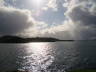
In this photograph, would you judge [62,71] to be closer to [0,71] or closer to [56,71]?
[56,71]

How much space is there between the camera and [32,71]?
5950 centimetres

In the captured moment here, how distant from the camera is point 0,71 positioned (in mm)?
58219

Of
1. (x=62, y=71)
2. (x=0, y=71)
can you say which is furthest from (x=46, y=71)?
(x=0, y=71)

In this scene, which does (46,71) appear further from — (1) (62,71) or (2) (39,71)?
(1) (62,71)

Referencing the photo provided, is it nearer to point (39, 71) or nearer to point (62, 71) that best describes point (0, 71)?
point (39, 71)

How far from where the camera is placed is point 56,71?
188 feet

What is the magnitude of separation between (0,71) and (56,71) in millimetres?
23979

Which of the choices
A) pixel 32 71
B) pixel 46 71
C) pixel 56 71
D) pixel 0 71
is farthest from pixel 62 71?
pixel 0 71

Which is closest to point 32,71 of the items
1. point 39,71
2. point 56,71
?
point 39,71

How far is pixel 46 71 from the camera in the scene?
58.3 metres

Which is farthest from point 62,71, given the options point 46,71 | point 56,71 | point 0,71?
point 0,71

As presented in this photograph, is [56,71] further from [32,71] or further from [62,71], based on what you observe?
[32,71]

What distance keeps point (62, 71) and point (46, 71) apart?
6932mm

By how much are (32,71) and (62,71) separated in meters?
13.2
